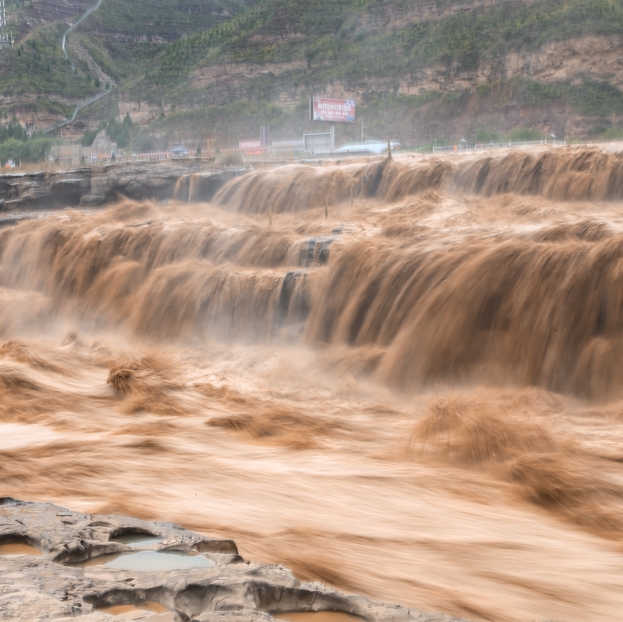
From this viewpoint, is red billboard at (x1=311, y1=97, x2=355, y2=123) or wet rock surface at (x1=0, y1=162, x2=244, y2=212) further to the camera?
red billboard at (x1=311, y1=97, x2=355, y2=123)

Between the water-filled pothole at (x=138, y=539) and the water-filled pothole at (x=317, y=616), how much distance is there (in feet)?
3.49

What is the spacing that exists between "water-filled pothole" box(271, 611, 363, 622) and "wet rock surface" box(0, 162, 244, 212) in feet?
59.9

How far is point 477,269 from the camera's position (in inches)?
352

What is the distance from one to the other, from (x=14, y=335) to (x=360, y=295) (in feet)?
25.2

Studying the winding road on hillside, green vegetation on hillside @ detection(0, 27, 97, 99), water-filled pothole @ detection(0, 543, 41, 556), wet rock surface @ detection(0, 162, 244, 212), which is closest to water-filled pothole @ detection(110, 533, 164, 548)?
water-filled pothole @ detection(0, 543, 41, 556)

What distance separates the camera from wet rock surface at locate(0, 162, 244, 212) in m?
21.5

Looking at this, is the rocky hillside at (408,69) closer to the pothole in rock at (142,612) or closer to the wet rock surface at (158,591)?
the wet rock surface at (158,591)

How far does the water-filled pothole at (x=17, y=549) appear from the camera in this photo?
3672 mm

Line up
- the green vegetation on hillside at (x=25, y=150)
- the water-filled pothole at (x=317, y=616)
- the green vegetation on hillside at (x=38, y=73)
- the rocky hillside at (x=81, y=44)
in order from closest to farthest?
the water-filled pothole at (x=317, y=616) < the green vegetation on hillside at (x=25, y=150) < the green vegetation on hillside at (x=38, y=73) < the rocky hillside at (x=81, y=44)

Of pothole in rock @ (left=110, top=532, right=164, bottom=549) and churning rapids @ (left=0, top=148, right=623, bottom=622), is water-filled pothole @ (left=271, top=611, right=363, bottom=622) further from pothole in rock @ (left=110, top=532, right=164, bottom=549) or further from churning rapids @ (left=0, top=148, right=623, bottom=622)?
pothole in rock @ (left=110, top=532, right=164, bottom=549)

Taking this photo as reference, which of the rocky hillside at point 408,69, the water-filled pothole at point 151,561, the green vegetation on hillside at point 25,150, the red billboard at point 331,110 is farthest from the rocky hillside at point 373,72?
the water-filled pothole at point 151,561

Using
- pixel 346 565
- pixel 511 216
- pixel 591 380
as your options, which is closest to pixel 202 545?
pixel 346 565

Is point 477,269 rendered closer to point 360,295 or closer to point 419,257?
point 419,257

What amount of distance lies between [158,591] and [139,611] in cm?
13
